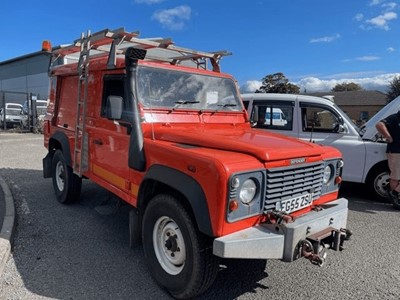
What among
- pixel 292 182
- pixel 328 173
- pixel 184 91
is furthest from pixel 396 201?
pixel 184 91

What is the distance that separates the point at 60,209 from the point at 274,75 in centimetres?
5949

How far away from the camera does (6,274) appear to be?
11.6 feet

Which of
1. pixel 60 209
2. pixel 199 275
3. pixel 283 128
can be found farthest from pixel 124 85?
pixel 283 128

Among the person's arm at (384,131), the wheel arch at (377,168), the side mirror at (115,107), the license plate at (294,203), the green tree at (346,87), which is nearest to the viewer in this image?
the license plate at (294,203)

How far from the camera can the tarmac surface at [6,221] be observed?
12.5 feet

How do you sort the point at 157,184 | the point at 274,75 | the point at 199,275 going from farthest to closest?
the point at 274,75
the point at 157,184
the point at 199,275

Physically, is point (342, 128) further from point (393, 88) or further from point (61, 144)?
point (393, 88)

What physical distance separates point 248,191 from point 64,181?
13.0 feet

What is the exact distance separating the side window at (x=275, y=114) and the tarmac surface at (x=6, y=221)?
474cm

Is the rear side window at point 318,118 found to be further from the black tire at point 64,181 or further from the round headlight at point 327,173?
the black tire at point 64,181

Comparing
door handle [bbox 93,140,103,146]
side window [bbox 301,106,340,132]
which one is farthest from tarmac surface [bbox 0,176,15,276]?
side window [bbox 301,106,340,132]

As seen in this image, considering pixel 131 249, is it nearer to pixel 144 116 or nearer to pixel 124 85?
pixel 144 116

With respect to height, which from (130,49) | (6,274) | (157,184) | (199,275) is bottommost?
(6,274)

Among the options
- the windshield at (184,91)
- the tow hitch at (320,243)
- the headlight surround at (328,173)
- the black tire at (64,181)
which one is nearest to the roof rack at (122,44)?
the windshield at (184,91)
